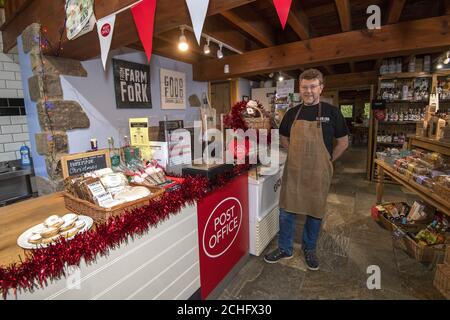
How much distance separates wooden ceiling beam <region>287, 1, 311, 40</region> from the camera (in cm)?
244

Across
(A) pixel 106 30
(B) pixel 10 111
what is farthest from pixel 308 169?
(B) pixel 10 111

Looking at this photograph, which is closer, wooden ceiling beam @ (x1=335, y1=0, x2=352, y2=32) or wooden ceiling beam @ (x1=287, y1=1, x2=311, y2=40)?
wooden ceiling beam @ (x1=335, y1=0, x2=352, y2=32)

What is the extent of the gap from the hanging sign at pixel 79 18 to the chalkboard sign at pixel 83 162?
881 millimetres

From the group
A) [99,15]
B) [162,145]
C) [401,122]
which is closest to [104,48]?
[99,15]

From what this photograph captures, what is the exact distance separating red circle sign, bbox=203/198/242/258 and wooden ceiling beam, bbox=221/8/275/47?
71.2 inches

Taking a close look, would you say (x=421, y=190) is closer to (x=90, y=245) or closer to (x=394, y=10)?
(x=394, y=10)

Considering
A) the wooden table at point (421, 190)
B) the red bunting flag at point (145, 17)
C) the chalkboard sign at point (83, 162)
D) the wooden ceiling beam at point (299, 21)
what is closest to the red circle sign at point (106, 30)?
the red bunting flag at point (145, 17)

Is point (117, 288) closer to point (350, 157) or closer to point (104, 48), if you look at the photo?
point (104, 48)

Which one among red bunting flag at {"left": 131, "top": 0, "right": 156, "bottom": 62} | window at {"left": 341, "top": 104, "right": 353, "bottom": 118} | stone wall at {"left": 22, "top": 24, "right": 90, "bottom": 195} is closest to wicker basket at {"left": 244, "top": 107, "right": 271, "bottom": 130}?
red bunting flag at {"left": 131, "top": 0, "right": 156, "bottom": 62}

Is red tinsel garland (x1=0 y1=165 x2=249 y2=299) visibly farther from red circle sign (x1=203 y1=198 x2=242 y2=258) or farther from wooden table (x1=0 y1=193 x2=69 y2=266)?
red circle sign (x1=203 y1=198 x2=242 y2=258)

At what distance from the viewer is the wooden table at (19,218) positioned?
86 centimetres

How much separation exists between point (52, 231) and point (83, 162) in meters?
0.78

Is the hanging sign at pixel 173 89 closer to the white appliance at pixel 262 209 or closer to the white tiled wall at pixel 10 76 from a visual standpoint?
the white tiled wall at pixel 10 76

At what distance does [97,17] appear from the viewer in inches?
63.5
